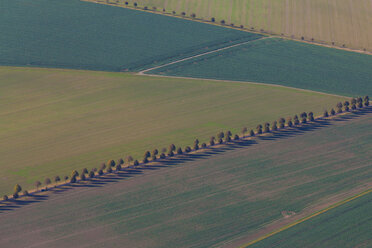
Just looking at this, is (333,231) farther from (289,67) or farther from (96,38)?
(96,38)

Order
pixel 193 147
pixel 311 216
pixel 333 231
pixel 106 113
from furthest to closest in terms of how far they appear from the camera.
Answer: pixel 106 113 → pixel 193 147 → pixel 311 216 → pixel 333 231

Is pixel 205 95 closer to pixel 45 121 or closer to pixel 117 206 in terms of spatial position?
pixel 45 121

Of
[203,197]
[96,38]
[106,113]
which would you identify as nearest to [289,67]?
[106,113]

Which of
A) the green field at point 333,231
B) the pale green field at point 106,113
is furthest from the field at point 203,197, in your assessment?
the pale green field at point 106,113

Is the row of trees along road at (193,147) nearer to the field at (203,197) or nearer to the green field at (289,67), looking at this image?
the field at (203,197)

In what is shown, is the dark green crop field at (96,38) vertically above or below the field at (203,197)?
above

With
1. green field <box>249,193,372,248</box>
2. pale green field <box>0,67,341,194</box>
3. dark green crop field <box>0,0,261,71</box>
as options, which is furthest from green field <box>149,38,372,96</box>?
green field <box>249,193,372,248</box>

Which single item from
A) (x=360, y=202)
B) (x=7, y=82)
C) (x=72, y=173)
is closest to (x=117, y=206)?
(x=72, y=173)

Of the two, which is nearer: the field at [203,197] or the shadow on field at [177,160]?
the field at [203,197]
